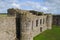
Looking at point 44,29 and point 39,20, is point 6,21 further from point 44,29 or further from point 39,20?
point 44,29

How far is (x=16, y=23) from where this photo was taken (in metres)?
19.3

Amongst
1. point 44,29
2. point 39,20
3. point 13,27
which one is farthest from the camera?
point 44,29

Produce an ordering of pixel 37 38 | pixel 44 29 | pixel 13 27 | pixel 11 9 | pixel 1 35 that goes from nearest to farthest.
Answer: pixel 1 35 < pixel 13 27 < pixel 11 9 < pixel 37 38 < pixel 44 29

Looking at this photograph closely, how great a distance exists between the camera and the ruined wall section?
17406mm

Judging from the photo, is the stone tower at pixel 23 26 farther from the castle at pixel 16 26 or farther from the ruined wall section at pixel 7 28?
the ruined wall section at pixel 7 28

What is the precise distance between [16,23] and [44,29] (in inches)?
555

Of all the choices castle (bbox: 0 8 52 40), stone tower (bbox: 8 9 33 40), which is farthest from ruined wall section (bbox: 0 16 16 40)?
stone tower (bbox: 8 9 33 40)

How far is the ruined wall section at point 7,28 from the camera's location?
685 inches

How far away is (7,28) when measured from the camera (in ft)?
59.3

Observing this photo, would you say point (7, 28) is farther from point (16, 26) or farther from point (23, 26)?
point (23, 26)

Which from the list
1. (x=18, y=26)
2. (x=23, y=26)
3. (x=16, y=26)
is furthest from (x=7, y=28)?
(x=23, y=26)

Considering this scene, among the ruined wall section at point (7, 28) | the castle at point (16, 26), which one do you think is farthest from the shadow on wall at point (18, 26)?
the ruined wall section at point (7, 28)

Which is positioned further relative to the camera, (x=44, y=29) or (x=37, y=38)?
(x=44, y=29)

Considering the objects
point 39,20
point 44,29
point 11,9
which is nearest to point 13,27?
point 11,9
